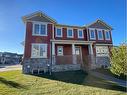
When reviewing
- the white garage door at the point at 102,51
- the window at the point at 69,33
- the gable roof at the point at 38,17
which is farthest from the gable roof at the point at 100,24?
the gable roof at the point at 38,17

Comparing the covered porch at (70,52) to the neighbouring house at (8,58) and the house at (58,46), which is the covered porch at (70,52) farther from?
the neighbouring house at (8,58)

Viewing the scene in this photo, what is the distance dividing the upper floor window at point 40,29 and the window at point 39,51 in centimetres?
178

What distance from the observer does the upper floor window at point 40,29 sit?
59.4 ft

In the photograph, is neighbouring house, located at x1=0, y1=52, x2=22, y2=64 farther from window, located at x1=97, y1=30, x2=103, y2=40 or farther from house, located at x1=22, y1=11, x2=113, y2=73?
window, located at x1=97, y1=30, x2=103, y2=40

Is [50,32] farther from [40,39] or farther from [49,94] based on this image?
[49,94]

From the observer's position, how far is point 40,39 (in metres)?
18.1

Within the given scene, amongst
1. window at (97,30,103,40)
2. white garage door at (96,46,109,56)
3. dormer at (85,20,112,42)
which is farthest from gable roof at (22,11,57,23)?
white garage door at (96,46,109,56)

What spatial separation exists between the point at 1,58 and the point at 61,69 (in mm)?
62739

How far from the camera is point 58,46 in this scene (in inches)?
825

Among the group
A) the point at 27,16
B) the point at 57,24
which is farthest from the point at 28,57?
the point at 57,24

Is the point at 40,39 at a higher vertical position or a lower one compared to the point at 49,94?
higher

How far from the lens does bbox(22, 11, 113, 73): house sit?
56.3ft

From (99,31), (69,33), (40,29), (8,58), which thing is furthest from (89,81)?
(8,58)

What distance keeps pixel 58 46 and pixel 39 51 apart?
4.24 meters
